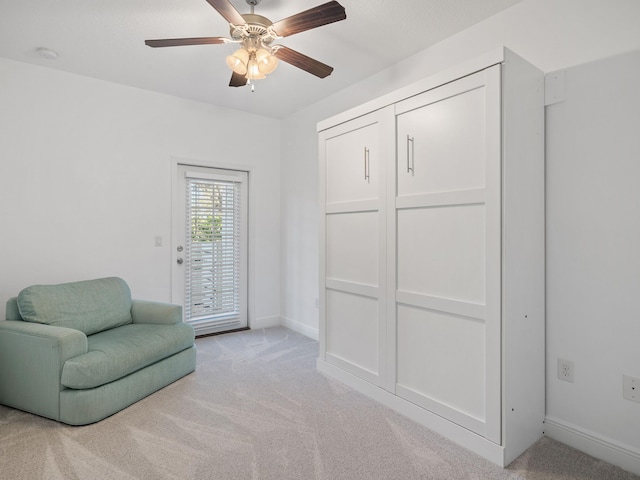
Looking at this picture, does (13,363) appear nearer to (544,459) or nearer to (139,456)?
(139,456)

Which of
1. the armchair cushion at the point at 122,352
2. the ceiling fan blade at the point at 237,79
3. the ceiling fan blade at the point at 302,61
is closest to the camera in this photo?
the armchair cushion at the point at 122,352

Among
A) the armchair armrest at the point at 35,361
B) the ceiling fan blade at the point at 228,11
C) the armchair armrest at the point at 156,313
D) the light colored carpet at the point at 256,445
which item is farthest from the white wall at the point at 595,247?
the armchair armrest at the point at 35,361

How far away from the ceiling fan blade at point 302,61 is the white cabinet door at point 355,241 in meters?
0.46

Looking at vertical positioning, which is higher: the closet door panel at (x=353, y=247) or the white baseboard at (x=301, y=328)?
the closet door panel at (x=353, y=247)

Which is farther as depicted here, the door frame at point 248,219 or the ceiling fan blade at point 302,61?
the door frame at point 248,219

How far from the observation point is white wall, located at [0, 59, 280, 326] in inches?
120

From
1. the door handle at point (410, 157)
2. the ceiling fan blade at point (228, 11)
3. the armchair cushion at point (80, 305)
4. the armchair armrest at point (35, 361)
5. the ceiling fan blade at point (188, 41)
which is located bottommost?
the armchair armrest at point (35, 361)

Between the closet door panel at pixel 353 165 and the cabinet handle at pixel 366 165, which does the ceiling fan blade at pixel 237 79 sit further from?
the cabinet handle at pixel 366 165

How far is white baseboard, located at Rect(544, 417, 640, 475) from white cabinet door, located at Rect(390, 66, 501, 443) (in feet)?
1.76

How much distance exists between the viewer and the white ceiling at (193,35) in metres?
2.32

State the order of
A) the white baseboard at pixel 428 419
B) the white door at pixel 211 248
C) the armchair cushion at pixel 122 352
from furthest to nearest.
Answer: the white door at pixel 211 248, the armchair cushion at pixel 122 352, the white baseboard at pixel 428 419

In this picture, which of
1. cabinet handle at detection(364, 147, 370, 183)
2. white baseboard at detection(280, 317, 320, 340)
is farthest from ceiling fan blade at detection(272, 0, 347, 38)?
white baseboard at detection(280, 317, 320, 340)

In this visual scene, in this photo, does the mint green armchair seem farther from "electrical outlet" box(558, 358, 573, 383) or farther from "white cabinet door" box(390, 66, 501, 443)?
"electrical outlet" box(558, 358, 573, 383)

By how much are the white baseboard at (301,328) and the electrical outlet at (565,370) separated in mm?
2285
